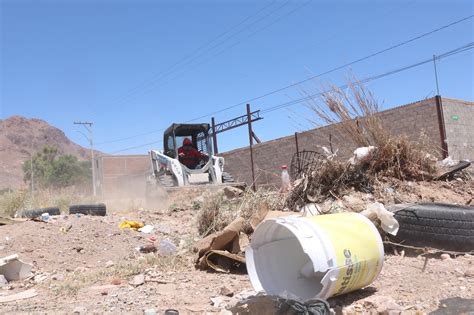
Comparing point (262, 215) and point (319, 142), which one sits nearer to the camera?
point (262, 215)

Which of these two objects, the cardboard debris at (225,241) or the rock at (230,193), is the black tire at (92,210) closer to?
the rock at (230,193)

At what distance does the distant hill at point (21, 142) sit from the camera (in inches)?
4023

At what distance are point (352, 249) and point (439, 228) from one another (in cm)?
169

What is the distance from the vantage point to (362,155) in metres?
6.23

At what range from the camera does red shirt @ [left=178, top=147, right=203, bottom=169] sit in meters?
14.3

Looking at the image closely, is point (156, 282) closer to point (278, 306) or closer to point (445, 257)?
point (278, 306)

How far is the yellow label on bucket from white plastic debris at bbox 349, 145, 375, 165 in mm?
2700

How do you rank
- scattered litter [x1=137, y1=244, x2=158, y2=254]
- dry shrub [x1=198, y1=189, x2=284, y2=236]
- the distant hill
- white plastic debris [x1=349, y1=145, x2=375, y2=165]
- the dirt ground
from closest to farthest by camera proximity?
the dirt ground < dry shrub [x1=198, y1=189, x2=284, y2=236] < white plastic debris [x1=349, y1=145, x2=375, y2=165] < scattered litter [x1=137, y1=244, x2=158, y2=254] < the distant hill

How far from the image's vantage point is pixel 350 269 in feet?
10.6

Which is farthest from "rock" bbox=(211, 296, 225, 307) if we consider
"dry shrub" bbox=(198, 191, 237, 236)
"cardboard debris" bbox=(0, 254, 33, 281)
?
"cardboard debris" bbox=(0, 254, 33, 281)

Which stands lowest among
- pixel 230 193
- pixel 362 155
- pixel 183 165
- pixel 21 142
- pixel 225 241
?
pixel 225 241

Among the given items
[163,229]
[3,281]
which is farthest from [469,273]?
[163,229]

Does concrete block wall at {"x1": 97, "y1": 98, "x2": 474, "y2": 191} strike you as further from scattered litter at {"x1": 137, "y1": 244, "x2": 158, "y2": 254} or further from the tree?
the tree

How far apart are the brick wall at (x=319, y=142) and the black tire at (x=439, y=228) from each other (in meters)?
2.24
